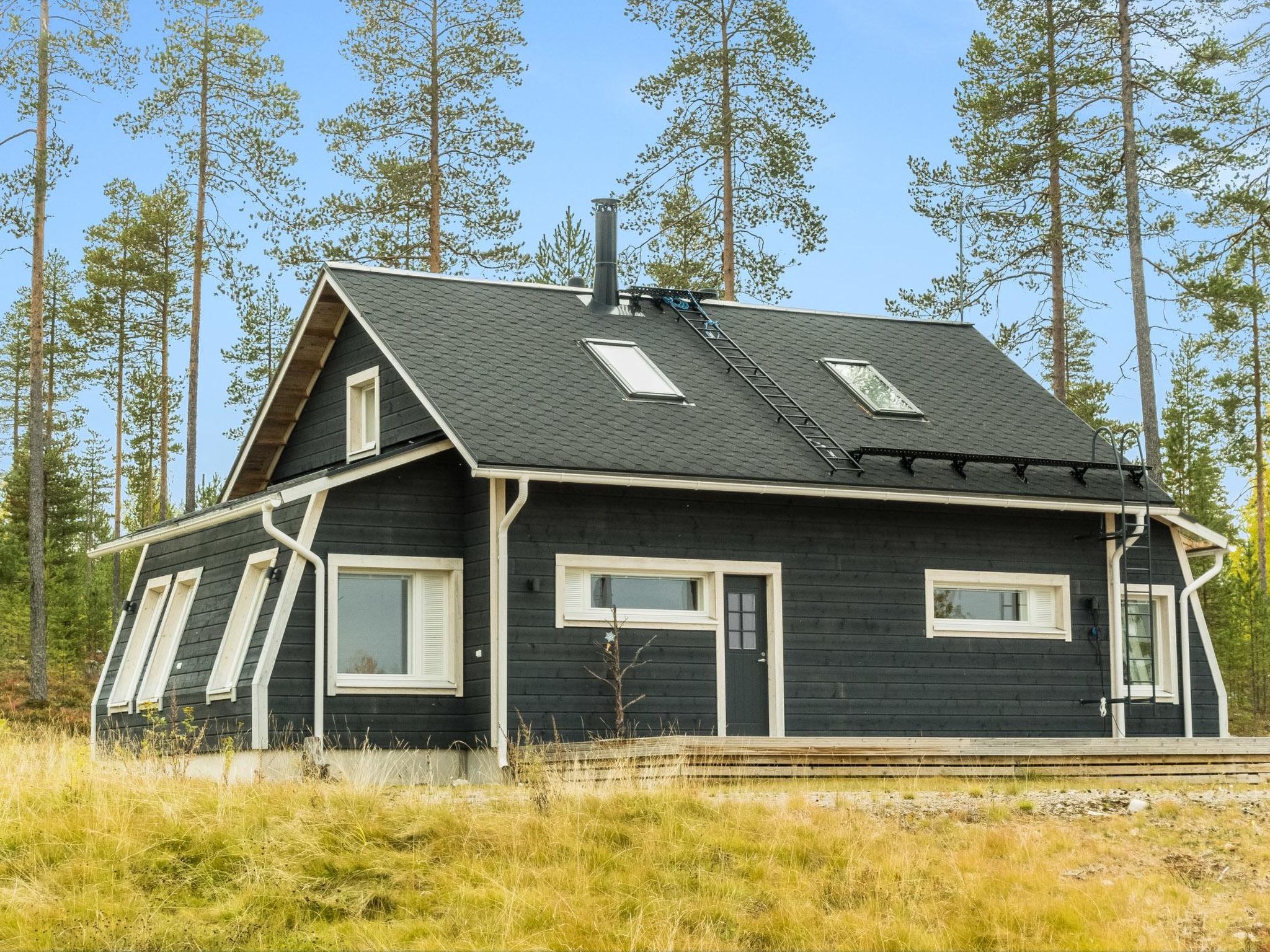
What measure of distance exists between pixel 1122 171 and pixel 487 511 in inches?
664

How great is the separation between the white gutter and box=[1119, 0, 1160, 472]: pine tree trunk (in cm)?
823

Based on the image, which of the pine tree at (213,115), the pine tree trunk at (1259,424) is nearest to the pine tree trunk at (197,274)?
the pine tree at (213,115)

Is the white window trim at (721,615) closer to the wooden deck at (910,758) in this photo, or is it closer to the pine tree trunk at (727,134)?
the wooden deck at (910,758)

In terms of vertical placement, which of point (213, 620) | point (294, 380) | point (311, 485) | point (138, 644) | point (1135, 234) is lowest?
point (138, 644)

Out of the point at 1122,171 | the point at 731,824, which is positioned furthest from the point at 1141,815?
the point at 1122,171

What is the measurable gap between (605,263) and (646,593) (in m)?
5.51

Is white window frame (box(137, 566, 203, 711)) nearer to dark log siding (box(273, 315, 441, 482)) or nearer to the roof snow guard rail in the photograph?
dark log siding (box(273, 315, 441, 482))

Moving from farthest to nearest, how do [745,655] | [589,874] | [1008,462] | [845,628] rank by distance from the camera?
1. [1008,462]
2. [845,628]
3. [745,655]
4. [589,874]

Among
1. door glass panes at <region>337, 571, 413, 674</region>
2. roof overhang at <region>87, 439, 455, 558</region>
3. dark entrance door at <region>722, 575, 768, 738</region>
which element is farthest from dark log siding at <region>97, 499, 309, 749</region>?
dark entrance door at <region>722, 575, 768, 738</region>

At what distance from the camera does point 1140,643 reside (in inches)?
754

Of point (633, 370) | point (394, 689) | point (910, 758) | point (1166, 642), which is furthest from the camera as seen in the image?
point (1166, 642)

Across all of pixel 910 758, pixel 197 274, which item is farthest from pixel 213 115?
pixel 910 758

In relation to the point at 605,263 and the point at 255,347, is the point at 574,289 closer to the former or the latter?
the point at 605,263

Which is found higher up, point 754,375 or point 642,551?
point 754,375
